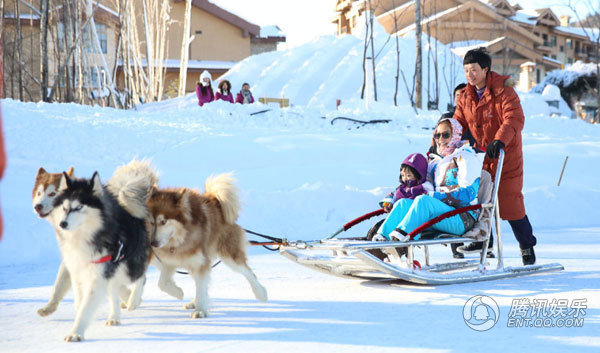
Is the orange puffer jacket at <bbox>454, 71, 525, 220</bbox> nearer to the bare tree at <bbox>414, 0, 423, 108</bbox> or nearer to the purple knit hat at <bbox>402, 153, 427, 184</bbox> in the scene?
the purple knit hat at <bbox>402, 153, 427, 184</bbox>

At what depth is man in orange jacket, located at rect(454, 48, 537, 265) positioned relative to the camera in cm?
563

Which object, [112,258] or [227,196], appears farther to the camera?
[227,196]

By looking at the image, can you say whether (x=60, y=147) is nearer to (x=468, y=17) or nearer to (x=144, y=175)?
(x=144, y=175)

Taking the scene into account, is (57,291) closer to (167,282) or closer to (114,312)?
(114,312)

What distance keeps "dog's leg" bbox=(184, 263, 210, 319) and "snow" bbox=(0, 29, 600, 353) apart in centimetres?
6

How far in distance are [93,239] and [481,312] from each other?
87.6 inches

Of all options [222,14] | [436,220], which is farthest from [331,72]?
[436,220]

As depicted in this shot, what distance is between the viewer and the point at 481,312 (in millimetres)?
4117

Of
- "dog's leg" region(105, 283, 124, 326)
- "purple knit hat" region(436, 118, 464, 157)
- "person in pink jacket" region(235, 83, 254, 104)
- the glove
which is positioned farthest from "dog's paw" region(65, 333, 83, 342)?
"person in pink jacket" region(235, 83, 254, 104)

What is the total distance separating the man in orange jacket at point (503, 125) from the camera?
18.5ft

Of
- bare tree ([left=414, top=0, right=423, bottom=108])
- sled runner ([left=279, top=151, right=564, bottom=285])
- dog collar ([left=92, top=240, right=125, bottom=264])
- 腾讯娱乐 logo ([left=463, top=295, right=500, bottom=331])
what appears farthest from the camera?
bare tree ([left=414, top=0, right=423, bottom=108])

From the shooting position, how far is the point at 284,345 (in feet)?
11.5

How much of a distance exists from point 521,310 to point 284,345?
154 centimetres

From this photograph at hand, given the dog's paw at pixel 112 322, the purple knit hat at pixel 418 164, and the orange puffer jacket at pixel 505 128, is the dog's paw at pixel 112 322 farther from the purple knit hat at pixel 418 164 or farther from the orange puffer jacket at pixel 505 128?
the orange puffer jacket at pixel 505 128
